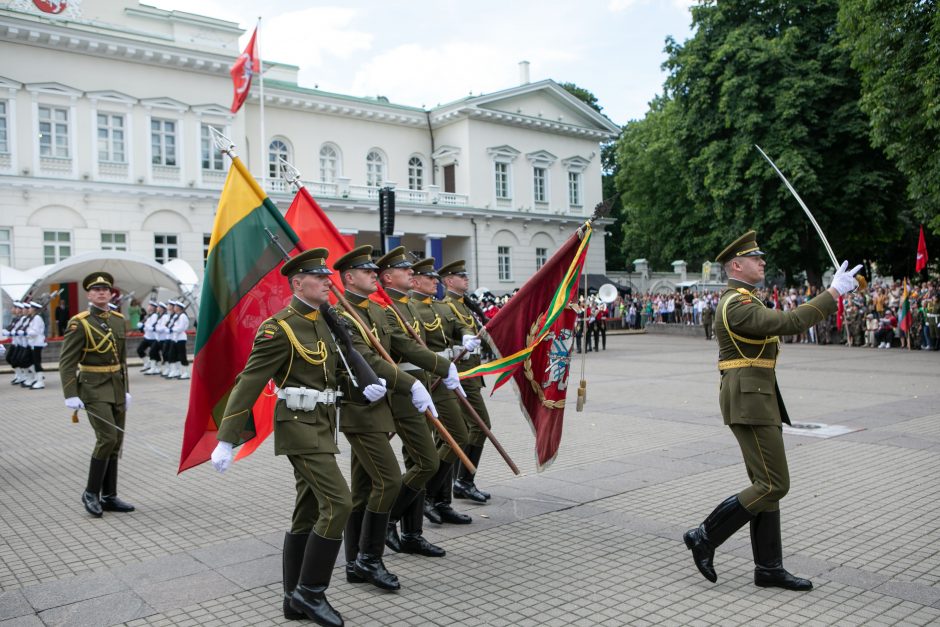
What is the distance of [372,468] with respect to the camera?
17.9ft

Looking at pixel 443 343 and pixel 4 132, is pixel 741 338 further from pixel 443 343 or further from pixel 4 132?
pixel 4 132

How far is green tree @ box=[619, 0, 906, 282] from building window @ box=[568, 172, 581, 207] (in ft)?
46.8

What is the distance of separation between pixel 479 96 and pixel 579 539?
39.6 metres

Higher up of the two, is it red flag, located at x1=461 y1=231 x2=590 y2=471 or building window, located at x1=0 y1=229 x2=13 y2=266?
building window, located at x1=0 y1=229 x2=13 y2=266

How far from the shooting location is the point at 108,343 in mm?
7996

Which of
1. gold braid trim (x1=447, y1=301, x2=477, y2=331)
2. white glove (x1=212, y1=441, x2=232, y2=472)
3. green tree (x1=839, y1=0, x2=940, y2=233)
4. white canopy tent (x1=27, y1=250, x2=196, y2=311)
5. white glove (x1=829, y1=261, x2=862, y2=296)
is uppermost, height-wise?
green tree (x1=839, y1=0, x2=940, y2=233)

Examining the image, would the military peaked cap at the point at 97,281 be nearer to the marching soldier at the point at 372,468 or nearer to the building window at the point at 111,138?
the marching soldier at the point at 372,468

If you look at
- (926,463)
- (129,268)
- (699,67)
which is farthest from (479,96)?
(926,463)

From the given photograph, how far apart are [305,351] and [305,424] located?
44cm

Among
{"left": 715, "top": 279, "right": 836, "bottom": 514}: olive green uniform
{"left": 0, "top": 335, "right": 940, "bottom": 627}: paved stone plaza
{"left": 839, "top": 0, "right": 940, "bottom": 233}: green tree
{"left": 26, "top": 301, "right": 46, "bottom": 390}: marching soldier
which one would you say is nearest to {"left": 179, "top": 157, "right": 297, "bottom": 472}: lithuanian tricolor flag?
{"left": 0, "top": 335, "right": 940, "bottom": 627}: paved stone plaza

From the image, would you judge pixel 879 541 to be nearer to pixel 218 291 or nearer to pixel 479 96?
pixel 218 291

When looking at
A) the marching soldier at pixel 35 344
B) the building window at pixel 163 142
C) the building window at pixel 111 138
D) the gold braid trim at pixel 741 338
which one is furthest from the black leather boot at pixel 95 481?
the building window at pixel 163 142

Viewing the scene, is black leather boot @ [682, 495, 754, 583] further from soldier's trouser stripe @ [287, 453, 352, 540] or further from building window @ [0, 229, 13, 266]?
building window @ [0, 229, 13, 266]

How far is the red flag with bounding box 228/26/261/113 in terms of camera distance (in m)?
29.9
